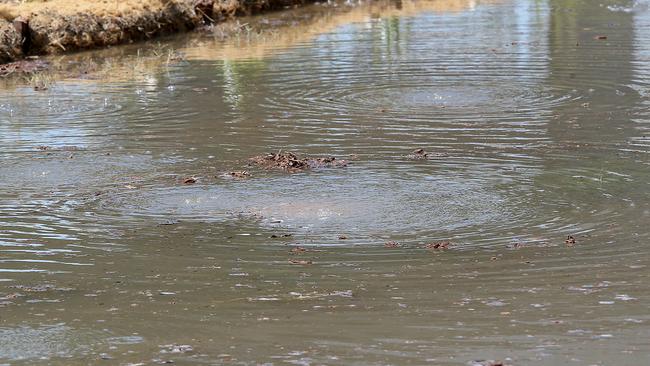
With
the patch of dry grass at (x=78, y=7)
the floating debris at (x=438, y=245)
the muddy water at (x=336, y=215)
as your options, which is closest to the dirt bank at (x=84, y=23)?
the patch of dry grass at (x=78, y=7)

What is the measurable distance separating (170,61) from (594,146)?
10.8 metres

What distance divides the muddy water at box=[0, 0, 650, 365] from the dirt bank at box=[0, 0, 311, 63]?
15.3ft

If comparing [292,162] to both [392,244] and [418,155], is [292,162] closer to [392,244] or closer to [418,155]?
[418,155]

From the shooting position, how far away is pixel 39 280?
8547mm

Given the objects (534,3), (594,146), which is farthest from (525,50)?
(534,3)

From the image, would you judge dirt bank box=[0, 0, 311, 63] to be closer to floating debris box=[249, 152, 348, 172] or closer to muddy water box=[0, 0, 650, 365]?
muddy water box=[0, 0, 650, 365]

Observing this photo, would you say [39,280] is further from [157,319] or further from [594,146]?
[594,146]

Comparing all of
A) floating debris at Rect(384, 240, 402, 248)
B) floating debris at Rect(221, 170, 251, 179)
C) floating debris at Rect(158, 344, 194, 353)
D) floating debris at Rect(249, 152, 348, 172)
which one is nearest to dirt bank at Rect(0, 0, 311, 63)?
floating debris at Rect(249, 152, 348, 172)

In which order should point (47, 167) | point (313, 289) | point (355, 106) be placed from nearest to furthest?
point (313, 289), point (47, 167), point (355, 106)

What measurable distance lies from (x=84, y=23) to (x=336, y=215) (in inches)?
651

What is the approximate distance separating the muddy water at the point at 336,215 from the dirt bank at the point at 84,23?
468cm

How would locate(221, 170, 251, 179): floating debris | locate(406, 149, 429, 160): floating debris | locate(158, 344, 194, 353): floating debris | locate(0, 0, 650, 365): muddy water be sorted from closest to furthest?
locate(158, 344, 194, 353): floating debris < locate(0, 0, 650, 365): muddy water < locate(221, 170, 251, 179): floating debris < locate(406, 149, 429, 160): floating debris

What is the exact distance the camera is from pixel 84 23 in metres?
25.4

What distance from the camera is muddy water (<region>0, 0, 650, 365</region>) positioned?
709 centimetres
